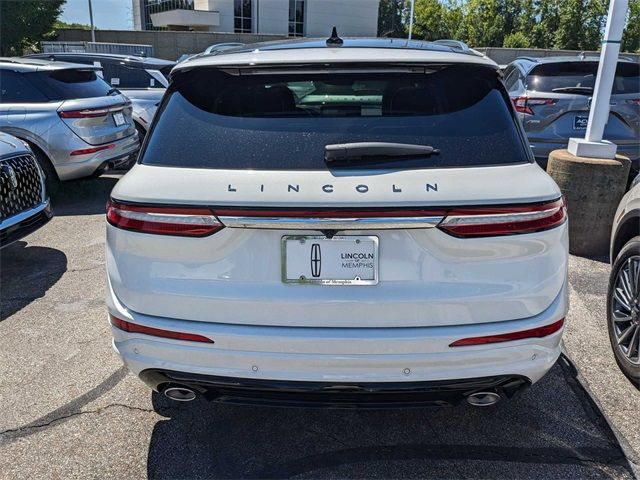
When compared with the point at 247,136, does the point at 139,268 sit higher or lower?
lower

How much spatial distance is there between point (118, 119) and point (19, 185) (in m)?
3.10

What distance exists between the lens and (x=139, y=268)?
2.20 m

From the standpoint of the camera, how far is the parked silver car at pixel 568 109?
21.9 feet

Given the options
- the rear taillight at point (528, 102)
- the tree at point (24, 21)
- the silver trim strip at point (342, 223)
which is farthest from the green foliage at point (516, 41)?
the silver trim strip at point (342, 223)

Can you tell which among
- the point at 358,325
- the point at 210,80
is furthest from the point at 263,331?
the point at 210,80

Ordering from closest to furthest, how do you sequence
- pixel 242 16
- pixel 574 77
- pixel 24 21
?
pixel 574 77 < pixel 24 21 < pixel 242 16

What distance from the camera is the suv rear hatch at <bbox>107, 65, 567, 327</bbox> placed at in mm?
2049

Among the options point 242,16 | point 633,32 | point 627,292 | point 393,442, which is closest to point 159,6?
point 242,16

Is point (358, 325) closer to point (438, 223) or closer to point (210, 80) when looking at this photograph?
point (438, 223)

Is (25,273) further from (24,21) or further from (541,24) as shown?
(541,24)

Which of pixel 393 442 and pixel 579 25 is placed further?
pixel 579 25

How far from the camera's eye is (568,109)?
21.9 feet

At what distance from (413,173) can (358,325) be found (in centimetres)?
61

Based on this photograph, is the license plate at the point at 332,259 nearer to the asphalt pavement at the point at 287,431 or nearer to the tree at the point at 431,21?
the asphalt pavement at the point at 287,431
